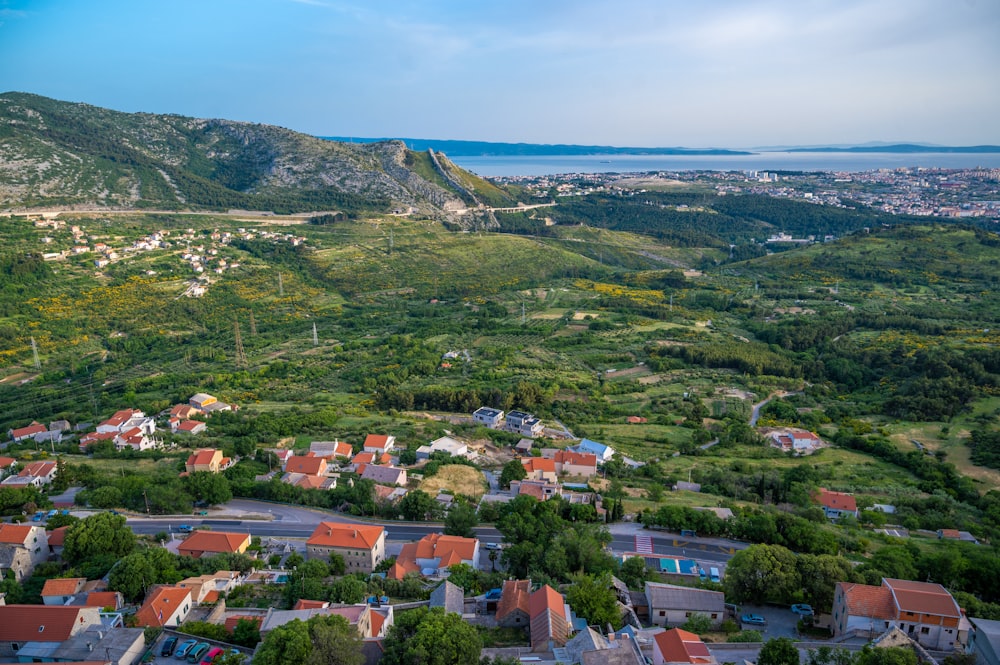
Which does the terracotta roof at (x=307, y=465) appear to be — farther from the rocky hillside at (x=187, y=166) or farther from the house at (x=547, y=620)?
the rocky hillside at (x=187, y=166)

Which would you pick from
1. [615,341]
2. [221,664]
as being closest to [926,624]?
[221,664]

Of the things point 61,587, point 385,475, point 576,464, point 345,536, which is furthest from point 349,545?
point 576,464

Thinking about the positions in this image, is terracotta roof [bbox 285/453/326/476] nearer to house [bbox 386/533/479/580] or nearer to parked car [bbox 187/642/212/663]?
house [bbox 386/533/479/580]

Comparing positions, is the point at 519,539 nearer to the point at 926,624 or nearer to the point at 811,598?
the point at 811,598

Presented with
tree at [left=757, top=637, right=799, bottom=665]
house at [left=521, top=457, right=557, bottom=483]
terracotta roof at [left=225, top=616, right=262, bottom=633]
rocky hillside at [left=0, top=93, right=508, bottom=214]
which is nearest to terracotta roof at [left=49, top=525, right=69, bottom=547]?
terracotta roof at [left=225, top=616, right=262, bottom=633]

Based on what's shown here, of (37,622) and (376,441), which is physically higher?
(37,622)

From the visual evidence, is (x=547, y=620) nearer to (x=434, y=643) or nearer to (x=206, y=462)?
(x=434, y=643)
